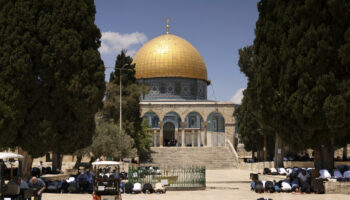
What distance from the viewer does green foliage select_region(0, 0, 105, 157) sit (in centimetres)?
1507

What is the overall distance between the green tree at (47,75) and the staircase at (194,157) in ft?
65.3

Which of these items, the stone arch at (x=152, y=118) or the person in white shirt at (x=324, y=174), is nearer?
the person in white shirt at (x=324, y=174)

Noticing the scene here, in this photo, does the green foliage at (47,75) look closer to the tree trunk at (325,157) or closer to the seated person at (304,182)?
the seated person at (304,182)

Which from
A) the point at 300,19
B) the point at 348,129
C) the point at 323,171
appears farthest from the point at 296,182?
the point at 300,19

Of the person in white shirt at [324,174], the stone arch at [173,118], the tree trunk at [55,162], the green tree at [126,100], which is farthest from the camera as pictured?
the stone arch at [173,118]

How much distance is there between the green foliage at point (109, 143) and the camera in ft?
79.5

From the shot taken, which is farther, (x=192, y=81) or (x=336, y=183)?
(x=192, y=81)

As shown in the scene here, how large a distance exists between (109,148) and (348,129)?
12923mm

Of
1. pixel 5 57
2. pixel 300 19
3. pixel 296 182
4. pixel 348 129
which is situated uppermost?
pixel 300 19

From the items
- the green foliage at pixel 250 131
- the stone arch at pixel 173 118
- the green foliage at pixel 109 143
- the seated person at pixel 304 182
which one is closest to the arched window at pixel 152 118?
the stone arch at pixel 173 118

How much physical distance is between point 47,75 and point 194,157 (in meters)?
23.7

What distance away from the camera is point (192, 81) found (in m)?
51.1

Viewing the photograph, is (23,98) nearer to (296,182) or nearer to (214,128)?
(296,182)

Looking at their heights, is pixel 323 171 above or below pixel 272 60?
below
